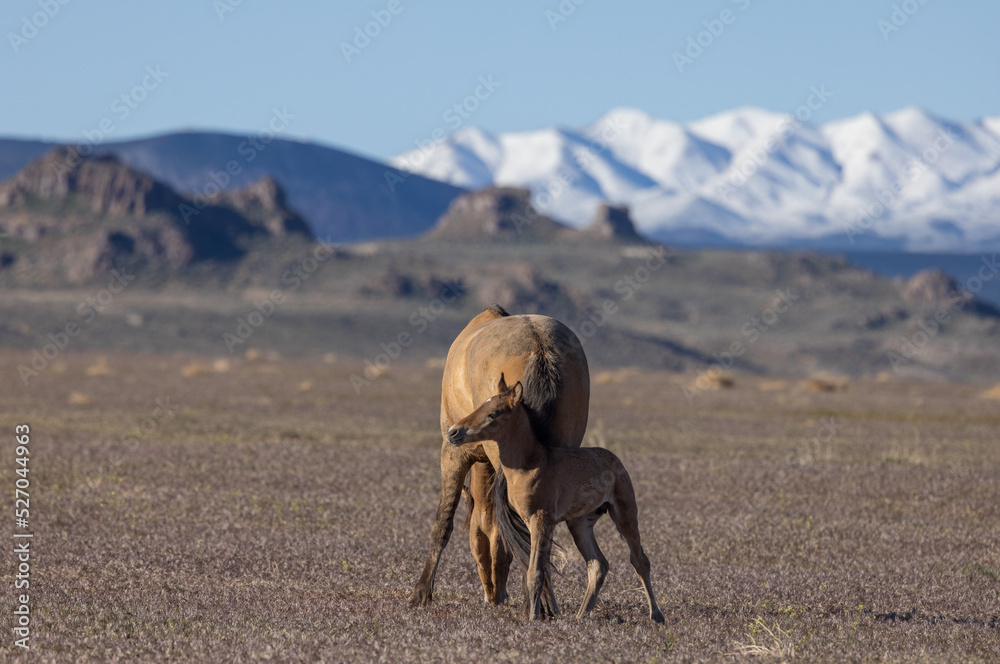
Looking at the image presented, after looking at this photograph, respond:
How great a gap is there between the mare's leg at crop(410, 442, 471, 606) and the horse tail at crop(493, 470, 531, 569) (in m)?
0.72

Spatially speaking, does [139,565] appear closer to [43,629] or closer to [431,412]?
[43,629]

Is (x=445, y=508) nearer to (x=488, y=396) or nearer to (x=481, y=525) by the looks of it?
(x=481, y=525)

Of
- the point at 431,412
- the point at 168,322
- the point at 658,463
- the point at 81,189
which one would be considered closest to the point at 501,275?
the point at 168,322

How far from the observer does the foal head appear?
8.44m

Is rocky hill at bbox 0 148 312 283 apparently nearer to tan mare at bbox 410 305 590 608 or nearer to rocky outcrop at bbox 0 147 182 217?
rocky outcrop at bbox 0 147 182 217

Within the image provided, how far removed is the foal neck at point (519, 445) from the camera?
28.7 feet

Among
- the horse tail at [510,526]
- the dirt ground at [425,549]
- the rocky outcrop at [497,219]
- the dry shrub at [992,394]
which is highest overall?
the horse tail at [510,526]

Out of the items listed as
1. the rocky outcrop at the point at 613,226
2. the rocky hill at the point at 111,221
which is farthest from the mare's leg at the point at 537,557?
the rocky outcrop at the point at 613,226

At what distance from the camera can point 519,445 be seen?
8820 mm

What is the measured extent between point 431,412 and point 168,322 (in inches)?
2180

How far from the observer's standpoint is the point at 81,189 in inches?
4803

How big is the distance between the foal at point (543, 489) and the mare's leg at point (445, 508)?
78 centimetres

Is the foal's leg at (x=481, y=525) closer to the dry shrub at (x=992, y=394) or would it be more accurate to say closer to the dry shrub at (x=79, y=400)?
the dry shrub at (x=79, y=400)

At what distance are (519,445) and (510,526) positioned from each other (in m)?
0.80
